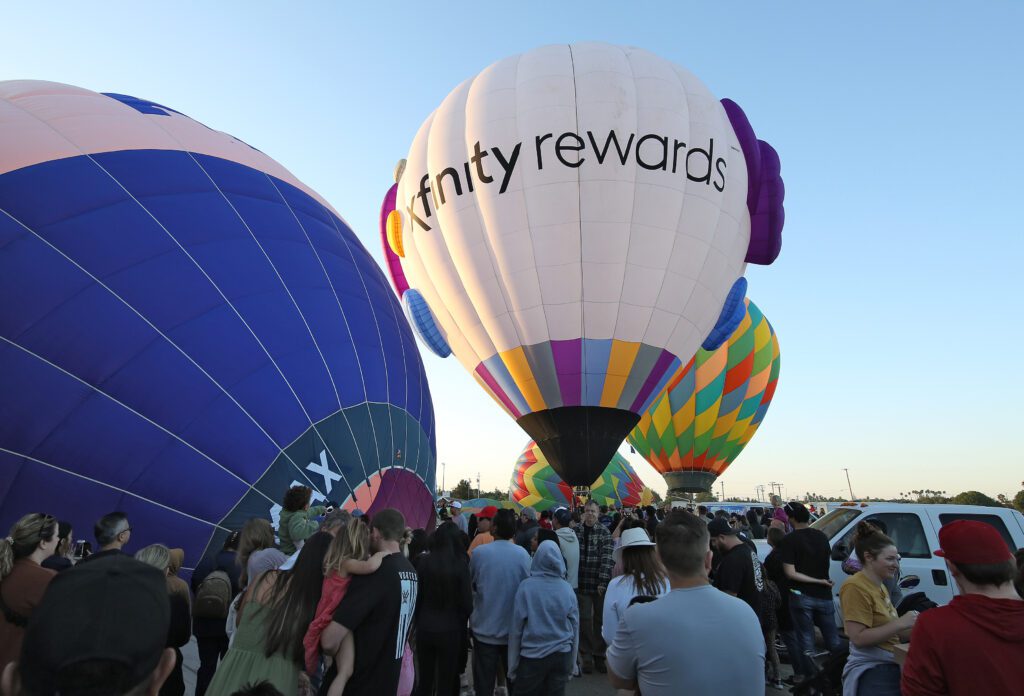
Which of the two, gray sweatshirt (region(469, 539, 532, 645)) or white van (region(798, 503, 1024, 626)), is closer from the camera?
gray sweatshirt (region(469, 539, 532, 645))

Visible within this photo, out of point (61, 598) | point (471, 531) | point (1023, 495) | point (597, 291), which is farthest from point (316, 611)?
point (1023, 495)

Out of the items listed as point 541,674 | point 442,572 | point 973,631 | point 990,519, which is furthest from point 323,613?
point 990,519

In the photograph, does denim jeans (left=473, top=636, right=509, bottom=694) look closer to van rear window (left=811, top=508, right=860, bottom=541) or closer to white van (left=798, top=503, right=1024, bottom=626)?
white van (left=798, top=503, right=1024, bottom=626)

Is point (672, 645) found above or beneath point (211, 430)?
beneath

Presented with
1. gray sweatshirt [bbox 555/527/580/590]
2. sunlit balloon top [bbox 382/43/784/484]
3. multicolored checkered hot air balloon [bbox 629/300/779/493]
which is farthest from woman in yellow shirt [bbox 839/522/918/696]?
multicolored checkered hot air balloon [bbox 629/300/779/493]

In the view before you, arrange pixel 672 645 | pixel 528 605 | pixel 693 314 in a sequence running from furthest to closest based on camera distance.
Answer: pixel 693 314 → pixel 528 605 → pixel 672 645

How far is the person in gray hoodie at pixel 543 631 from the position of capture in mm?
3674

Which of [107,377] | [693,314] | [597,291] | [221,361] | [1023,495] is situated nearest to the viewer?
[107,377]

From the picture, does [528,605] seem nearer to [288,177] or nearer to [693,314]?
[288,177]

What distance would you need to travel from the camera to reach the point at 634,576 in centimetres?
325

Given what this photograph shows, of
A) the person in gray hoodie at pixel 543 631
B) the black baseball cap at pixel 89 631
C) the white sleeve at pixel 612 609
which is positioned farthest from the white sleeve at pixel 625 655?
the person in gray hoodie at pixel 543 631

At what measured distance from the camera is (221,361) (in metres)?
5.36

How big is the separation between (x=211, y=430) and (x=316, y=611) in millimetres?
3082

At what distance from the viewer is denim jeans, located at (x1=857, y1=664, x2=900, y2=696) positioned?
272 centimetres
